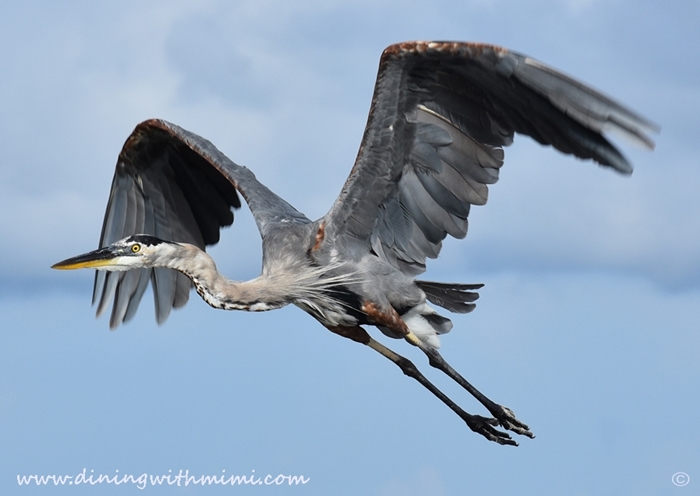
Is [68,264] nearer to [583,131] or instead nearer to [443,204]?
[443,204]

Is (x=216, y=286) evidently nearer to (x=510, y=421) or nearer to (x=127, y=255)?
(x=127, y=255)

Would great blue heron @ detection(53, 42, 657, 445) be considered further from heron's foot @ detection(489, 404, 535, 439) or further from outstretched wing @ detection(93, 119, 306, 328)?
outstretched wing @ detection(93, 119, 306, 328)

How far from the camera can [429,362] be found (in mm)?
9094

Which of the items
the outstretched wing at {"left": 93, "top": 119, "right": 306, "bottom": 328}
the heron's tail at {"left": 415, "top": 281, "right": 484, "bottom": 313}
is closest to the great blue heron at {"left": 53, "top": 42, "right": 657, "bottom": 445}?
the heron's tail at {"left": 415, "top": 281, "right": 484, "bottom": 313}

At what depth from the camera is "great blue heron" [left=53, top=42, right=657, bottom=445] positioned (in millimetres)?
6938

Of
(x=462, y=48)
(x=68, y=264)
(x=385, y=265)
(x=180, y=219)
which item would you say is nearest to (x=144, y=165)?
(x=180, y=219)

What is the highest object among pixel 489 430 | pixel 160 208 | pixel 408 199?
pixel 160 208

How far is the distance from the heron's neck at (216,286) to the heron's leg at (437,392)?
0.93 metres

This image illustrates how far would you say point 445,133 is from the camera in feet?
25.9

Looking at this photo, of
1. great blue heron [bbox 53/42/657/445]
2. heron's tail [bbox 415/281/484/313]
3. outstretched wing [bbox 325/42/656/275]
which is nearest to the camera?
outstretched wing [bbox 325/42/656/275]

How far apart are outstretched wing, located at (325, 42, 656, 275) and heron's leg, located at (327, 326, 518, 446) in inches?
38.1

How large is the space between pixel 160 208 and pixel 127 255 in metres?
2.88

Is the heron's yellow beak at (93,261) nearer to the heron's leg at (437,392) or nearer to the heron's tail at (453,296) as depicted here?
the heron's leg at (437,392)

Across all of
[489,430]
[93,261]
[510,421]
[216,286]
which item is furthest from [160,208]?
[510,421]
